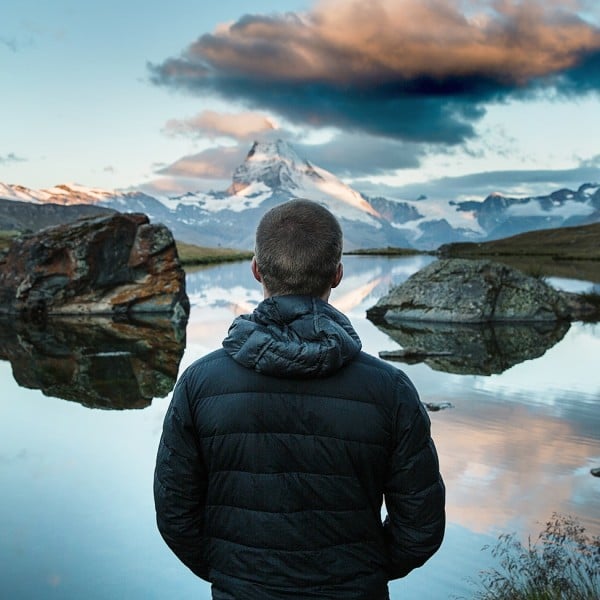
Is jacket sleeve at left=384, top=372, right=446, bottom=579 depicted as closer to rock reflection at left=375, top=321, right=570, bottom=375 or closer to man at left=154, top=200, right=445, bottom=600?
man at left=154, top=200, right=445, bottom=600

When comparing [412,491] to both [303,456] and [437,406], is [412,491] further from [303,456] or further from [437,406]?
[437,406]

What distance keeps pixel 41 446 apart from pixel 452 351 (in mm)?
9998

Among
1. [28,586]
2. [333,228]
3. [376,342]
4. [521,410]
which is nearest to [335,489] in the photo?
[333,228]

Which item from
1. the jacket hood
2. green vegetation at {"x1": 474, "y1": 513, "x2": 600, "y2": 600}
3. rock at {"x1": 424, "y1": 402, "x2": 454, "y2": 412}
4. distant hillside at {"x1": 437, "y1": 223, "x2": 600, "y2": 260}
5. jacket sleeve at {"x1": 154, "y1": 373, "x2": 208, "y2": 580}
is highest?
the jacket hood

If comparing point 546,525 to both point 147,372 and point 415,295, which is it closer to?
point 147,372

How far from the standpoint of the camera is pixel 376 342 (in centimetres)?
1875

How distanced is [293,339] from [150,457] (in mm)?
6268

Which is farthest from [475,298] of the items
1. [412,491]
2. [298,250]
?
[298,250]

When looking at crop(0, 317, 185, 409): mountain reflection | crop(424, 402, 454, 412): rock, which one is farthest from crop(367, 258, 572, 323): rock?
crop(424, 402, 454, 412): rock

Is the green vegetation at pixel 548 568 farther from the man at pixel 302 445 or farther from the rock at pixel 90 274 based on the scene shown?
the rock at pixel 90 274

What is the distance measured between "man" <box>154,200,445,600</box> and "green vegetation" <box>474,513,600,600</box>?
83.0 inches

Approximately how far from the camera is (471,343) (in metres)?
18.6

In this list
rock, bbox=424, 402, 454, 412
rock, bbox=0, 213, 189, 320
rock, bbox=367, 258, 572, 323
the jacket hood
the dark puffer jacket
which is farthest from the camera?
rock, bbox=0, 213, 189, 320

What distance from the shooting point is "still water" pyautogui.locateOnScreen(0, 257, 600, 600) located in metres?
5.99
